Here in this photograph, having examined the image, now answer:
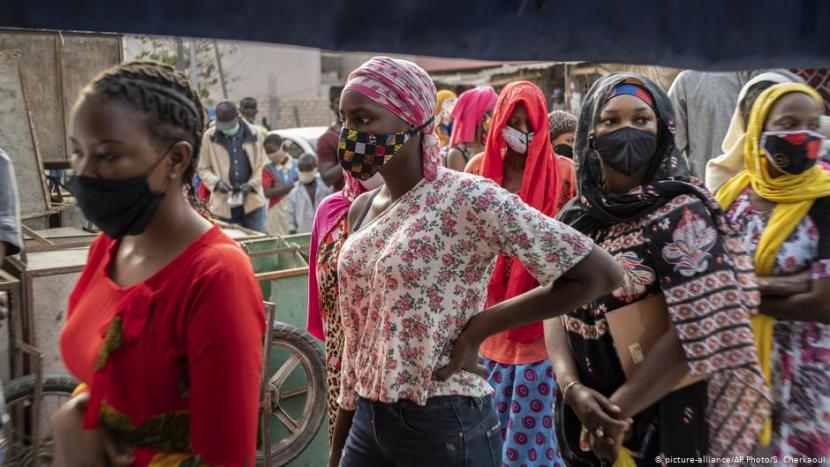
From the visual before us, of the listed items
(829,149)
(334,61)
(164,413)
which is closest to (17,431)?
(164,413)

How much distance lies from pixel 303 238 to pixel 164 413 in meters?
4.33

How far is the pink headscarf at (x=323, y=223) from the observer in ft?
11.6

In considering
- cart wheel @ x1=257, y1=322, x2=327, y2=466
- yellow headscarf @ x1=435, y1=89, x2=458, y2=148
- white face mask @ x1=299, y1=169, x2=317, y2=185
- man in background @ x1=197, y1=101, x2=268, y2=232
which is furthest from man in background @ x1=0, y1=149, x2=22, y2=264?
white face mask @ x1=299, y1=169, x2=317, y2=185

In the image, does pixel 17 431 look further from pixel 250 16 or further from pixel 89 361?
pixel 250 16

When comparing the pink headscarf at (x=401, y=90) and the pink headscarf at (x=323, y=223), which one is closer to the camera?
the pink headscarf at (x=401, y=90)

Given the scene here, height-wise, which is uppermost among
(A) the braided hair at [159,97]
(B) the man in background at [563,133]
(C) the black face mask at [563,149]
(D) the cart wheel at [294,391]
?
(A) the braided hair at [159,97]

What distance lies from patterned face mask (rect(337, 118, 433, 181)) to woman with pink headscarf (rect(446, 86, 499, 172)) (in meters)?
3.83

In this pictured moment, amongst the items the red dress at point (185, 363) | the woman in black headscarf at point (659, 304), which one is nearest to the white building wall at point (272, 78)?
the woman in black headscarf at point (659, 304)

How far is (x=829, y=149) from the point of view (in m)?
3.62

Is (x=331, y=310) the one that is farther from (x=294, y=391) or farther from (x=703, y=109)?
(x=703, y=109)

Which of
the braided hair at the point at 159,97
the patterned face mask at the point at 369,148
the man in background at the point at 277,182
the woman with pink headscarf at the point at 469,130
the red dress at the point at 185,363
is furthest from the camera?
the man in background at the point at 277,182

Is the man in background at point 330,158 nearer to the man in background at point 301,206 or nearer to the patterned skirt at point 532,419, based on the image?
the man in background at point 301,206

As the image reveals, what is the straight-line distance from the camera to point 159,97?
2.01 m

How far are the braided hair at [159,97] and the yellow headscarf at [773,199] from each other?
2106 millimetres
